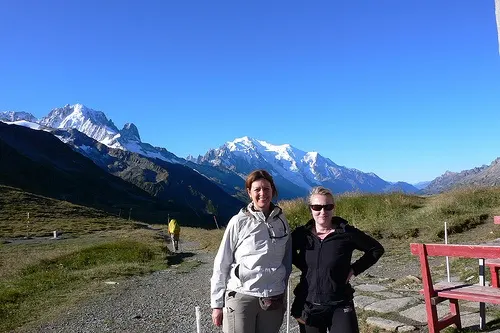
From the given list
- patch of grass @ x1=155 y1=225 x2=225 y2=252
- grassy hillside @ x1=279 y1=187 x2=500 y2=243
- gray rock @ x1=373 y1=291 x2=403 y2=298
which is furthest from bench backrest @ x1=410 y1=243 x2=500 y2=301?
patch of grass @ x1=155 y1=225 x2=225 y2=252

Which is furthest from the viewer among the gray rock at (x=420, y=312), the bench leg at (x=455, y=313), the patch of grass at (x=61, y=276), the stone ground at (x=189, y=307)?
the patch of grass at (x=61, y=276)

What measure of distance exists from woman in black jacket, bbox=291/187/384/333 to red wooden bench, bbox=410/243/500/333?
4.47 ft

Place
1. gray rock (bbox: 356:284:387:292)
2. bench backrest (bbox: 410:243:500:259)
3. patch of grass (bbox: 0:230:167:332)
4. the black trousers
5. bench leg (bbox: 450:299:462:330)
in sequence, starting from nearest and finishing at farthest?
1. the black trousers
2. bench backrest (bbox: 410:243:500:259)
3. bench leg (bbox: 450:299:462:330)
4. gray rock (bbox: 356:284:387:292)
5. patch of grass (bbox: 0:230:167:332)

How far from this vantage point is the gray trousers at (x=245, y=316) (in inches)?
152

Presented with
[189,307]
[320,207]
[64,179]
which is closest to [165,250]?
[189,307]

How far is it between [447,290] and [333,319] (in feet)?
7.58

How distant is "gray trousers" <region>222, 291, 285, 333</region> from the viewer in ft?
12.7

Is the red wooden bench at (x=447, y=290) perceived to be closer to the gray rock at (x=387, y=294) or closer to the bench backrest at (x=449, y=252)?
Answer: the bench backrest at (x=449, y=252)

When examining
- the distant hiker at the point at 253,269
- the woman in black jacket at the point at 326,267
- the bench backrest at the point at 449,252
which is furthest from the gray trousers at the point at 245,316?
the bench backrest at the point at 449,252

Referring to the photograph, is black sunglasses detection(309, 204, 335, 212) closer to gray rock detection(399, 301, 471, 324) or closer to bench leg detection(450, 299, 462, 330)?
bench leg detection(450, 299, 462, 330)

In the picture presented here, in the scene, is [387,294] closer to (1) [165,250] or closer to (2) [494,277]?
(2) [494,277]

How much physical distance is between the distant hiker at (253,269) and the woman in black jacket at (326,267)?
0.56 ft

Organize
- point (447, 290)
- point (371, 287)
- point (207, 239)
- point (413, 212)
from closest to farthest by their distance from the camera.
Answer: point (447, 290) → point (371, 287) → point (413, 212) → point (207, 239)

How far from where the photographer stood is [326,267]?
12.8 ft
